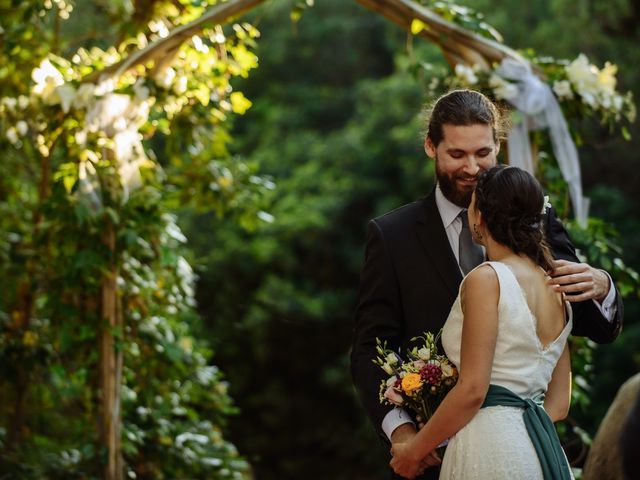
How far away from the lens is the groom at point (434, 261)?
260cm

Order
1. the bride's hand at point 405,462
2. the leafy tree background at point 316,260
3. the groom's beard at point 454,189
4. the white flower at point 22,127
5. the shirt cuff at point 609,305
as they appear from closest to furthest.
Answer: the bride's hand at point 405,462 → the shirt cuff at point 609,305 → the groom's beard at point 454,189 → the white flower at point 22,127 → the leafy tree background at point 316,260

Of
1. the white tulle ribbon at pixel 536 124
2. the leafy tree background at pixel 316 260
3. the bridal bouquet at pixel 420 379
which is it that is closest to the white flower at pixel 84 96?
the white tulle ribbon at pixel 536 124

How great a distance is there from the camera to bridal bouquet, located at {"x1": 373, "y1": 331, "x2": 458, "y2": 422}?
2.41 metres

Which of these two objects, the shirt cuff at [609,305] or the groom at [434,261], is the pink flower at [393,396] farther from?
the shirt cuff at [609,305]

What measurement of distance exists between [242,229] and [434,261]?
9026 millimetres

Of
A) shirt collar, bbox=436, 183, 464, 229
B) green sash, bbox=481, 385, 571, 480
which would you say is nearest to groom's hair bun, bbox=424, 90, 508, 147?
shirt collar, bbox=436, 183, 464, 229

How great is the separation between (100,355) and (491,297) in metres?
2.34

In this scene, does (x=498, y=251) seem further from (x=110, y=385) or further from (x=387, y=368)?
(x=110, y=385)

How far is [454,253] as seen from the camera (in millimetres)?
2744

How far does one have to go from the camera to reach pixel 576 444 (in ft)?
13.9

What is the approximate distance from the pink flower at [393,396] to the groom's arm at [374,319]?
127 mm

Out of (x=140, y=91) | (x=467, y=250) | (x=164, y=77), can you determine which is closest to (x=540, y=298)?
(x=467, y=250)

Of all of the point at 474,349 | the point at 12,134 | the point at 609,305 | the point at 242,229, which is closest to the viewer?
the point at 474,349

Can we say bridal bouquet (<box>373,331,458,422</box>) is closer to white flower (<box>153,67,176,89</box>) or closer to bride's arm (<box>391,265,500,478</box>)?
bride's arm (<box>391,265,500,478</box>)
